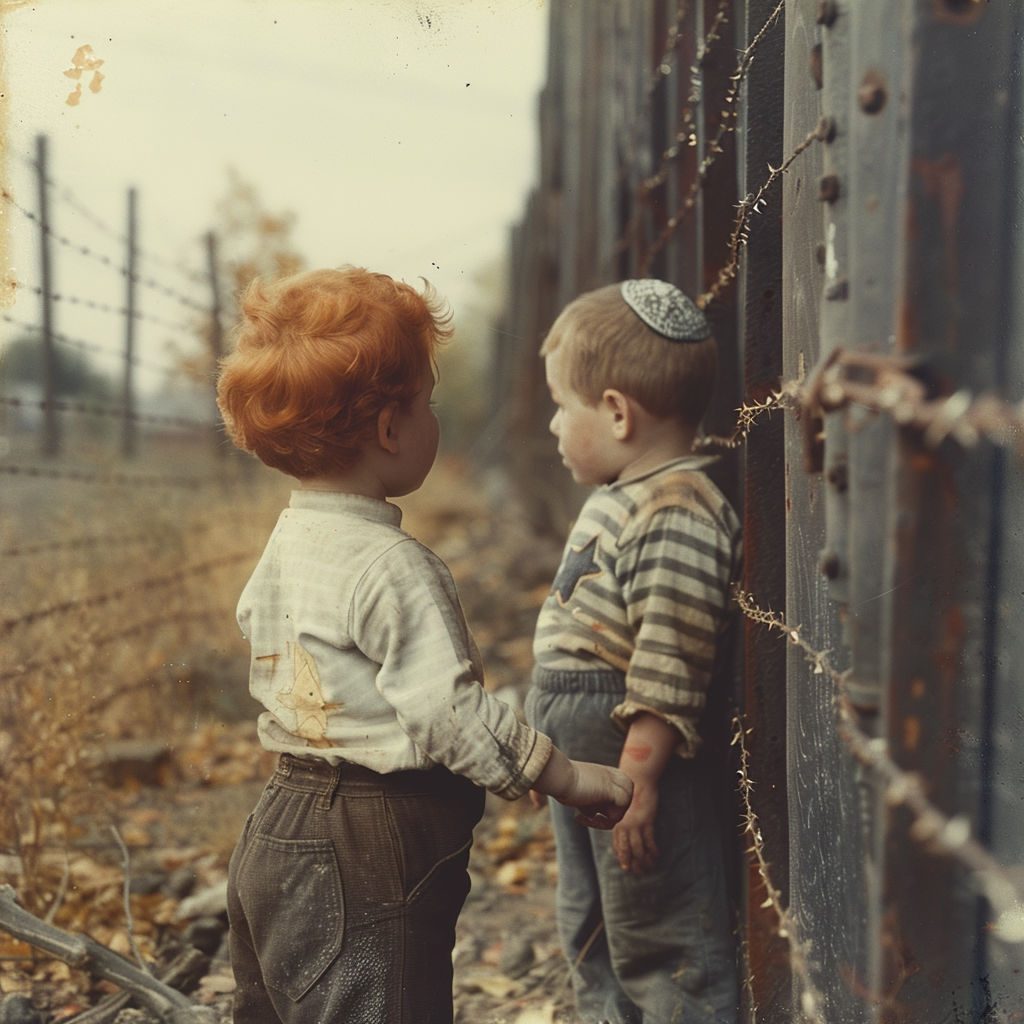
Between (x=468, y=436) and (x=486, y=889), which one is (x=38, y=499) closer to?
(x=486, y=889)

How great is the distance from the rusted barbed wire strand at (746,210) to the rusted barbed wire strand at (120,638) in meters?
2.16

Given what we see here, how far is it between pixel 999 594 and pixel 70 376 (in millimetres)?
4783

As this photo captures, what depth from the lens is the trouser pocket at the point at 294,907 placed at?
1.59m

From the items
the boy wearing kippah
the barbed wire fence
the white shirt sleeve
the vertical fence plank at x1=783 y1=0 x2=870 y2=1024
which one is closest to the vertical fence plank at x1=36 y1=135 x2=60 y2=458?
Result: the barbed wire fence

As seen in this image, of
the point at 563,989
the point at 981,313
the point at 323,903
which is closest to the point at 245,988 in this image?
the point at 323,903

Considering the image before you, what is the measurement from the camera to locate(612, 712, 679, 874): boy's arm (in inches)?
74.3

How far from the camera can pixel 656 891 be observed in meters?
2.01

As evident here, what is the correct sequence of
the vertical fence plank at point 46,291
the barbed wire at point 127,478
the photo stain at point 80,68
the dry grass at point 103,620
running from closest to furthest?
1. the photo stain at point 80,68
2. the vertical fence plank at point 46,291
3. the dry grass at point 103,620
4. the barbed wire at point 127,478

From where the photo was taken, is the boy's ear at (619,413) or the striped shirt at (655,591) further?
the boy's ear at (619,413)

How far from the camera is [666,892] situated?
6.60ft

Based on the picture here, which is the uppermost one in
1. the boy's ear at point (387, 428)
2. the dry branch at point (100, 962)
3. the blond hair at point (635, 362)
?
the blond hair at point (635, 362)

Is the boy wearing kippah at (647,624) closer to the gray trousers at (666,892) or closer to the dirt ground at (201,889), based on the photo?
the gray trousers at (666,892)

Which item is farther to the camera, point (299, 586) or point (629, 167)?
point (629, 167)

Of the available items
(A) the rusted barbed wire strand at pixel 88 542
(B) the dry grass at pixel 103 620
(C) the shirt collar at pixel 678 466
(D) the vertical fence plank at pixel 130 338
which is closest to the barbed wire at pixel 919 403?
(C) the shirt collar at pixel 678 466
